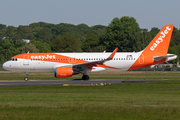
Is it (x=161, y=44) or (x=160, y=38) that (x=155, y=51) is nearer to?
(x=161, y=44)

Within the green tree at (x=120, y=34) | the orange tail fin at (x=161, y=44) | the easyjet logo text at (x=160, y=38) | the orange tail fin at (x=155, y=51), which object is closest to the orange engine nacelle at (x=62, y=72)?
→ the orange tail fin at (x=155, y=51)

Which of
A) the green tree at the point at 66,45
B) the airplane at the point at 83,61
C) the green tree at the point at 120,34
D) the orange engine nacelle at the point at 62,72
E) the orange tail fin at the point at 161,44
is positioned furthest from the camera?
the green tree at the point at 66,45

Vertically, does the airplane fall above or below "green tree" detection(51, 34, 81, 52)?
below

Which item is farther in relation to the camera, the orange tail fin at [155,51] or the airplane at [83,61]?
the orange tail fin at [155,51]

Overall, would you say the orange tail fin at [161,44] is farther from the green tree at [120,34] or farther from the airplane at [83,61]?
the green tree at [120,34]

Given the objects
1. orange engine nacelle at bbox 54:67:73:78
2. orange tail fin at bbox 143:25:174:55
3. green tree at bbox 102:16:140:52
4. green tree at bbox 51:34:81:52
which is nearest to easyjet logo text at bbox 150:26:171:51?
orange tail fin at bbox 143:25:174:55

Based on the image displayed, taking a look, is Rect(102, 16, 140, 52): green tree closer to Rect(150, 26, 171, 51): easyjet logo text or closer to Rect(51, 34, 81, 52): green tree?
Rect(51, 34, 81, 52): green tree

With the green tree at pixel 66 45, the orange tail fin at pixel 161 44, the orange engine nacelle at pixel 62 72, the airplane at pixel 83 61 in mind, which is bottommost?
the orange engine nacelle at pixel 62 72

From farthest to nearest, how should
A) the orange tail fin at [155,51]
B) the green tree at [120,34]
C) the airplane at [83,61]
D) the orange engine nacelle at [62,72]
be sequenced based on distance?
the green tree at [120,34]
the orange tail fin at [155,51]
the airplane at [83,61]
the orange engine nacelle at [62,72]

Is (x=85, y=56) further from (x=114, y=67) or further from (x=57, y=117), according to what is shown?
(x=57, y=117)

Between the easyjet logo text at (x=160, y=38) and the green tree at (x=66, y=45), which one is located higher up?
the green tree at (x=66, y=45)

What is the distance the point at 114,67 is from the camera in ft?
126

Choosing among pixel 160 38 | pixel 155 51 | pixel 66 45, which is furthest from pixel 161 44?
pixel 66 45

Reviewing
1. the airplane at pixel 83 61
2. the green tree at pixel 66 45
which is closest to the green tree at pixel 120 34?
the green tree at pixel 66 45
